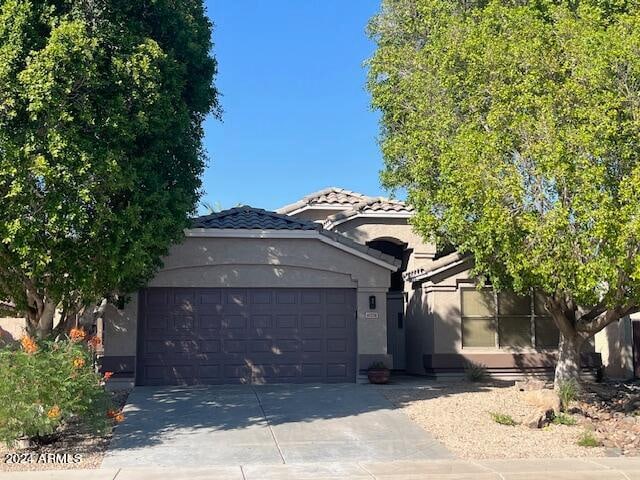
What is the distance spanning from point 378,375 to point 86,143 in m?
8.85

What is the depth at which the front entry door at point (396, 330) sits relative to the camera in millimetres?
20234

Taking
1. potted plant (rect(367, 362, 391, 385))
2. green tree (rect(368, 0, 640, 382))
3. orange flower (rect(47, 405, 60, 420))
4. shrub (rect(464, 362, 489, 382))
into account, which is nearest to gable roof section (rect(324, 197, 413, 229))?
shrub (rect(464, 362, 489, 382))

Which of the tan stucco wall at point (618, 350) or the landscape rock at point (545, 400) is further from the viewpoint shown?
the tan stucco wall at point (618, 350)

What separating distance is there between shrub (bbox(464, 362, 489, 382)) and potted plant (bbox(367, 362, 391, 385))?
2.27m

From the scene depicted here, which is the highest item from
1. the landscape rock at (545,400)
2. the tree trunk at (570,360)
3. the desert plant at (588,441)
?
the tree trunk at (570,360)

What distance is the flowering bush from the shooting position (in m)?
9.39

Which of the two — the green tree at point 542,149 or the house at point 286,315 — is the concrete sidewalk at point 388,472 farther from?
the house at point 286,315

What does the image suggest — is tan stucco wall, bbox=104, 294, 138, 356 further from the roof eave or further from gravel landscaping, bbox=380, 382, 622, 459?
gravel landscaping, bbox=380, 382, 622, 459

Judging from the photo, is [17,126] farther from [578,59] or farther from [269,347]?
[578,59]

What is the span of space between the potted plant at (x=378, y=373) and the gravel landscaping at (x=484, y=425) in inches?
18.2

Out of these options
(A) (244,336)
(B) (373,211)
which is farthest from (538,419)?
(B) (373,211)

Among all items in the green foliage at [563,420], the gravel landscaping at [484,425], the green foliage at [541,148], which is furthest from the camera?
the green foliage at [563,420]

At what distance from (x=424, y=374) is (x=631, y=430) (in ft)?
21.7

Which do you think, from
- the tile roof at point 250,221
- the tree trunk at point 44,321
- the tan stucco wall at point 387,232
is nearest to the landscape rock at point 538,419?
the tile roof at point 250,221
